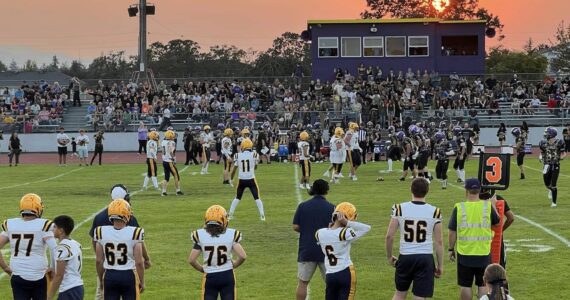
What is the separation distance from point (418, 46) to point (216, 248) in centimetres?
4815

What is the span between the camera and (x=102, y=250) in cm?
936

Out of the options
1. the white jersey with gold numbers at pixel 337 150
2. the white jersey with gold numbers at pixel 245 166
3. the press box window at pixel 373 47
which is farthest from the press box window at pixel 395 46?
the white jersey with gold numbers at pixel 245 166

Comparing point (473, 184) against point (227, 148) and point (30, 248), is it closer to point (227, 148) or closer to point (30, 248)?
point (30, 248)

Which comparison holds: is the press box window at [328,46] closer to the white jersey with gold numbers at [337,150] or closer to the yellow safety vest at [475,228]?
the white jersey with gold numbers at [337,150]

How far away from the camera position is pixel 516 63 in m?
89.2

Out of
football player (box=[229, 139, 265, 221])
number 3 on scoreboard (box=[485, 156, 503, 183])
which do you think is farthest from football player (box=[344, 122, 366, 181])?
number 3 on scoreboard (box=[485, 156, 503, 183])

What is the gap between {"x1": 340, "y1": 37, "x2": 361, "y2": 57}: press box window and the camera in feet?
182

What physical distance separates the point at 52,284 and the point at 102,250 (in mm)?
596

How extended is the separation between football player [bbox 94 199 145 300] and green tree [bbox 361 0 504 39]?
260 feet

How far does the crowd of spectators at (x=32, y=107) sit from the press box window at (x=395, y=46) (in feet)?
64.4

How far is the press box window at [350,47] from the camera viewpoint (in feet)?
182

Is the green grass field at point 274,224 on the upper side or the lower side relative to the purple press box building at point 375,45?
lower

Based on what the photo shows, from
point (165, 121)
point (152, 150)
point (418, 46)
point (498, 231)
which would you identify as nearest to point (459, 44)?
point (418, 46)

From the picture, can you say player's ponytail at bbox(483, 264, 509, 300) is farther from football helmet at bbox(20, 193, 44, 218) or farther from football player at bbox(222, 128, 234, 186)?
football player at bbox(222, 128, 234, 186)
